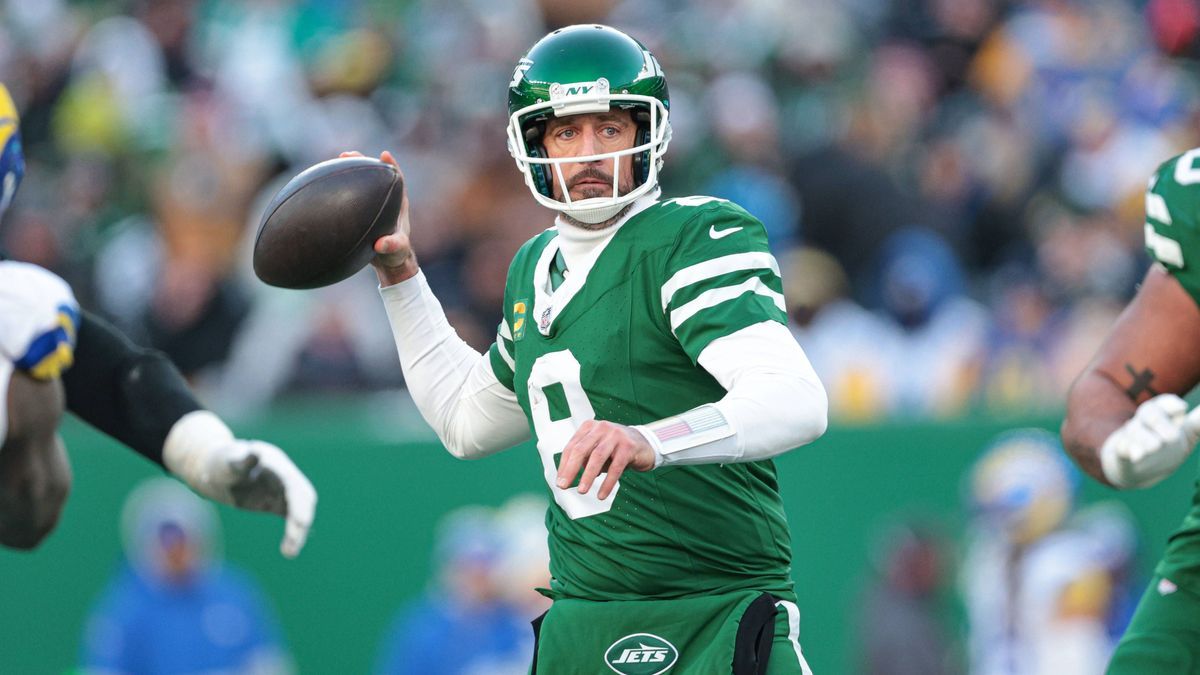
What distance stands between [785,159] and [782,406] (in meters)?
6.12

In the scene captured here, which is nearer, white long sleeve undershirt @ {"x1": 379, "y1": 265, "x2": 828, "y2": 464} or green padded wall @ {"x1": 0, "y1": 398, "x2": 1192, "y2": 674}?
white long sleeve undershirt @ {"x1": 379, "y1": 265, "x2": 828, "y2": 464}

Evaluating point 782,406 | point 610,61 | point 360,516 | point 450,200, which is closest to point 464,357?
point 610,61

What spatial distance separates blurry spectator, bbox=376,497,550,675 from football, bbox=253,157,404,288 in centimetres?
372

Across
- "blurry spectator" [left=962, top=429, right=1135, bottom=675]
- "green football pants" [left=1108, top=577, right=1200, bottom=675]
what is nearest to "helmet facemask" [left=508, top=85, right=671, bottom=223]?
"green football pants" [left=1108, top=577, right=1200, bottom=675]

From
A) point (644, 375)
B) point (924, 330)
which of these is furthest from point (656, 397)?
point (924, 330)

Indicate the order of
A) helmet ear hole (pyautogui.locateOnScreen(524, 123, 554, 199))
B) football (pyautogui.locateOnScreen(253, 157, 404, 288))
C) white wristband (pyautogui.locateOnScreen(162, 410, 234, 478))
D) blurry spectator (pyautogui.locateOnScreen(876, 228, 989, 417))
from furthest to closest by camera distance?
blurry spectator (pyautogui.locateOnScreen(876, 228, 989, 417))
white wristband (pyautogui.locateOnScreen(162, 410, 234, 478))
football (pyautogui.locateOnScreen(253, 157, 404, 288))
helmet ear hole (pyautogui.locateOnScreen(524, 123, 554, 199))

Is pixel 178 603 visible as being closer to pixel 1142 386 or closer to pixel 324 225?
pixel 324 225

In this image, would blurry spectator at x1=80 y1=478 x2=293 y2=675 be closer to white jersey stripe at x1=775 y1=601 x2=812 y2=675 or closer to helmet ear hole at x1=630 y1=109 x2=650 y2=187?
helmet ear hole at x1=630 y1=109 x2=650 y2=187

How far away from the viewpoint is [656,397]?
3.85 m

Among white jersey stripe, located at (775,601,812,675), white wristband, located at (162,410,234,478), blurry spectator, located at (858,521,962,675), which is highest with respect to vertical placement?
white jersey stripe, located at (775,601,812,675)

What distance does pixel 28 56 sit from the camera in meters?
10.4

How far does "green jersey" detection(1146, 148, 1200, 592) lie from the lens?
12.0 feet

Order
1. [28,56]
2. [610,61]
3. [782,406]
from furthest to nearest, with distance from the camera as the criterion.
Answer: [28,56]
[610,61]
[782,406]

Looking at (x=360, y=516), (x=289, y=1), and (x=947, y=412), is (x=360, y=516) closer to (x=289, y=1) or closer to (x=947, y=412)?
(x=947, y=412)
